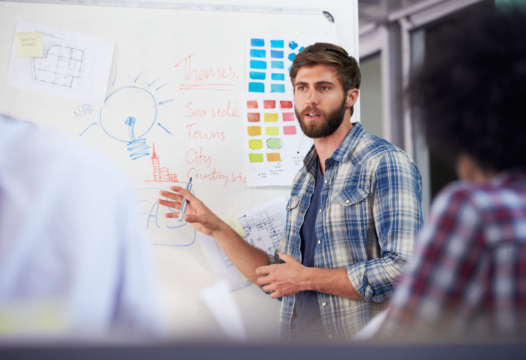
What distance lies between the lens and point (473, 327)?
279mm

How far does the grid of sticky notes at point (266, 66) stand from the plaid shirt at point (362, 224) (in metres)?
0.36

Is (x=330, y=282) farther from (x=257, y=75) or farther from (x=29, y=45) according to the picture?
(x=29, y=45)

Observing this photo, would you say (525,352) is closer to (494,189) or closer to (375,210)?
(494,189)

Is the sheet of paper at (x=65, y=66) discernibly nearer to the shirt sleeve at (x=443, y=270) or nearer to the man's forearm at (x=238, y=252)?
the man's forearm at (x=238, y=252)

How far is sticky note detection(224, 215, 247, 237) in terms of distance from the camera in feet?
4.15

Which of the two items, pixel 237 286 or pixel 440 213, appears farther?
pixel 237 286

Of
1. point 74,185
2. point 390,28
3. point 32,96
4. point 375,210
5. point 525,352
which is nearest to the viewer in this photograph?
point 525,352

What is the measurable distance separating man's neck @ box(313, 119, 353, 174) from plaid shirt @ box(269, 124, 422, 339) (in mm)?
48

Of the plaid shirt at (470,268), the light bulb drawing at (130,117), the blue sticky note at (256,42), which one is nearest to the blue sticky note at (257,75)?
the blue sticky note at (256,42)

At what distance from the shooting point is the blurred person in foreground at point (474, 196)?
0.29m

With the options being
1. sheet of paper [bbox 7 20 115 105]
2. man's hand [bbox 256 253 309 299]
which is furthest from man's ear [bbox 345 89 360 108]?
sheet of paper [bbox 7 20 115 105]

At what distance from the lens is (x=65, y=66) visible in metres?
1.23

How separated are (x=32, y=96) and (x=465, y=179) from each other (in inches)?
52.8

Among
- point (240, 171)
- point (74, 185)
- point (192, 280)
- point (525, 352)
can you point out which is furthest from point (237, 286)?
point (525, 352)
